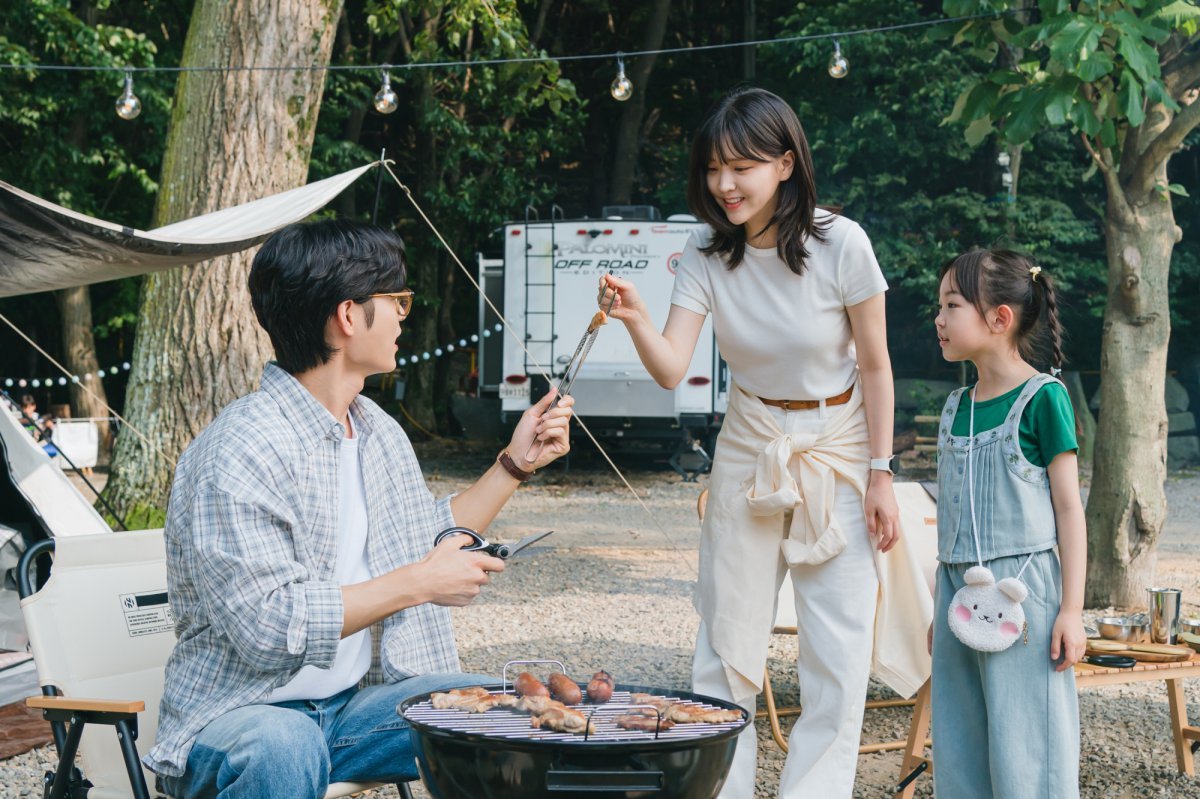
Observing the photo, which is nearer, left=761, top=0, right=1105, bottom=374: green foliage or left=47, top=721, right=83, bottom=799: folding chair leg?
left=47, top=721, right=83, bottom=799: folding chair leg

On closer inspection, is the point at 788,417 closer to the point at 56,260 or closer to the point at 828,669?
the point at 828,669

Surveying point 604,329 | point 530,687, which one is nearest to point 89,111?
point 604,329

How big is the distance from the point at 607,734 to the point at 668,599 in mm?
4600

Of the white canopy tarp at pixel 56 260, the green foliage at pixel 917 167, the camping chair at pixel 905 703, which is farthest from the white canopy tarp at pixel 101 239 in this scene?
the green foliage at pixel 917 167

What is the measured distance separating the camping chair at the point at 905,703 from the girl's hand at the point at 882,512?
27 centimetres

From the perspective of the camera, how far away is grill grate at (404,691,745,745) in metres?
1.72

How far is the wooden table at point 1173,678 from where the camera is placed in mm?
2959

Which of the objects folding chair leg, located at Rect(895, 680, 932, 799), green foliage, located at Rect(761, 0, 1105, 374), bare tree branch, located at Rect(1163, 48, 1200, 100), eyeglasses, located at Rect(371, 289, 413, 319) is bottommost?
folding chair leg, located at Rect(895, 680, 932, 799)

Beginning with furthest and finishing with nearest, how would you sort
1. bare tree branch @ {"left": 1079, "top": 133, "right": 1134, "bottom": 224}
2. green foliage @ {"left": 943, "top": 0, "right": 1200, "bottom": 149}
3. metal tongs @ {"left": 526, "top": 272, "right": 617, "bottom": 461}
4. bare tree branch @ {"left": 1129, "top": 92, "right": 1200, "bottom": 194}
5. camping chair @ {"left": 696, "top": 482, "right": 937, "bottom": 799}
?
bare tree branch @ {"left": 1079, "top": 133, "right": 1134, "bottom": 224}
bare tree branch @ {"left": 1129, "top": 92, "right": 1200, "bottom": 194}
green foliage @ {"left": 943, "top": 0, "right": 1200, "bottom": 149}
camping chair @ {"left": 696, "top": 482, "right": 937, "bottom": 799}
metal tongs @ {"left": 526, "top": 272, "right": 617, "bottom": 461}

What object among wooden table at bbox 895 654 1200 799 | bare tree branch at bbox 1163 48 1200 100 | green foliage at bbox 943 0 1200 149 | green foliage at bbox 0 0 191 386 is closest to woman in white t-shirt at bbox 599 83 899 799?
wooden table at bbox 895 654 1200 799

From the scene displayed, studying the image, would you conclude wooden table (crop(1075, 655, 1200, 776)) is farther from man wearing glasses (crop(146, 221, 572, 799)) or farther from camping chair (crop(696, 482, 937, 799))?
man wearing glasses (crop(146, 221, 572, 799))

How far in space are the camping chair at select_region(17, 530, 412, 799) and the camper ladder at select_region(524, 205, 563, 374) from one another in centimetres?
881

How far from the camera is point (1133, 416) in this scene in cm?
539

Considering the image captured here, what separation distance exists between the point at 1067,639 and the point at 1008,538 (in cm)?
21
